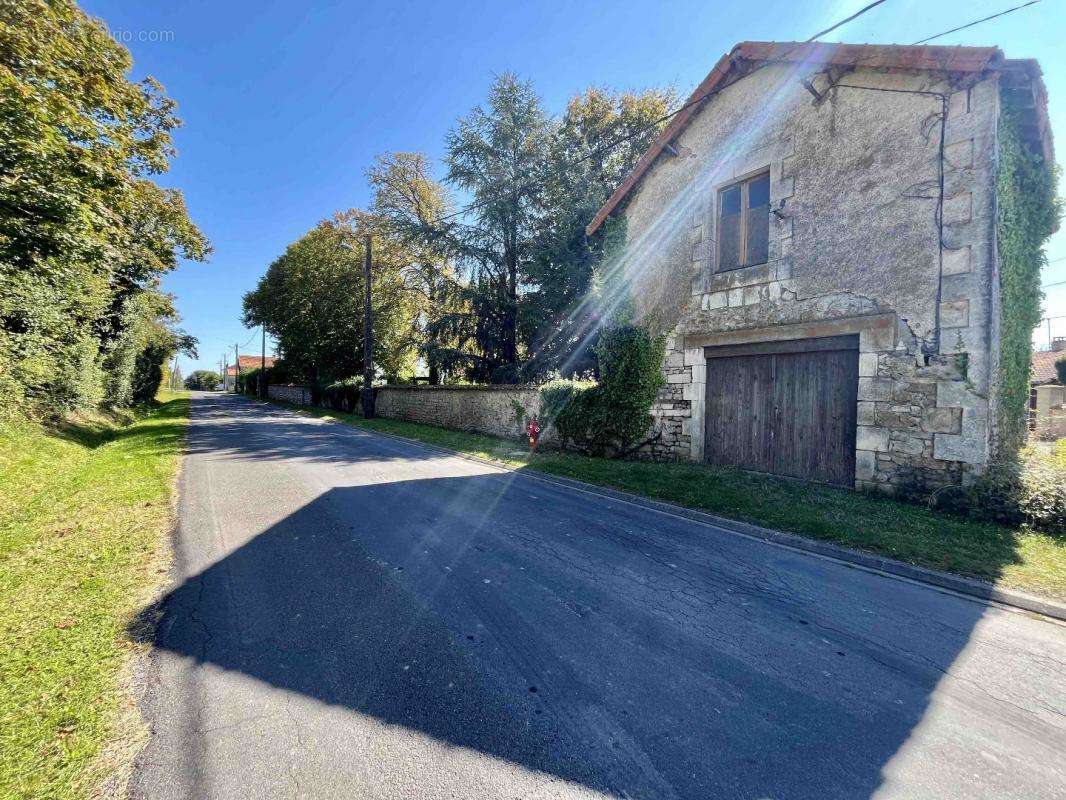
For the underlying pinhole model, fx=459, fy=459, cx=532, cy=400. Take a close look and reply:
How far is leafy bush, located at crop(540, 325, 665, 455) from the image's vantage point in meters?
10.3

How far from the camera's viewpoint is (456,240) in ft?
63.8

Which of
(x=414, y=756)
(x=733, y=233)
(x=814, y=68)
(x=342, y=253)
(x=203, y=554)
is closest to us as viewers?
(x=414, y=756)

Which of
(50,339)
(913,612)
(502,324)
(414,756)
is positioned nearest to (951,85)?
(913,612)

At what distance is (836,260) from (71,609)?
10050 mm

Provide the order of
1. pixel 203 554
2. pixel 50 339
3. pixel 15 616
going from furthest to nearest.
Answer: pixel 50 339
pixel 203 554
pixel 15 616

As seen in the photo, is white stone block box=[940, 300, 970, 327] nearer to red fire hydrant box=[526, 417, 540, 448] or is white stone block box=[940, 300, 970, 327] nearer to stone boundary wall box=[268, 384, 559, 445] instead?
stone boundary wall box=[268, 384, 559, 445]

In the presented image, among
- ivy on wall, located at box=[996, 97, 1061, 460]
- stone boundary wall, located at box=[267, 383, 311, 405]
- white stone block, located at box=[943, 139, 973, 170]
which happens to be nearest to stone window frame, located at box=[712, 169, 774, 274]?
A: white stone block, located at box=[943, 139, 973, 170]

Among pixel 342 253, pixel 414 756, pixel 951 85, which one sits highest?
pixel 342 253

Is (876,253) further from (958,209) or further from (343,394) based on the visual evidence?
(343,394)

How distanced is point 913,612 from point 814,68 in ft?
28.0

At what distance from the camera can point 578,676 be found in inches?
107

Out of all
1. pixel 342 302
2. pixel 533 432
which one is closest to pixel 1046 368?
pixel 533 432

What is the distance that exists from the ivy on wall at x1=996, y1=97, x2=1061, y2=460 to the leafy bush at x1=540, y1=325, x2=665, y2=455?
5409 mm

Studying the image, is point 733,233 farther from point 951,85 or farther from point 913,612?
point 913,612
